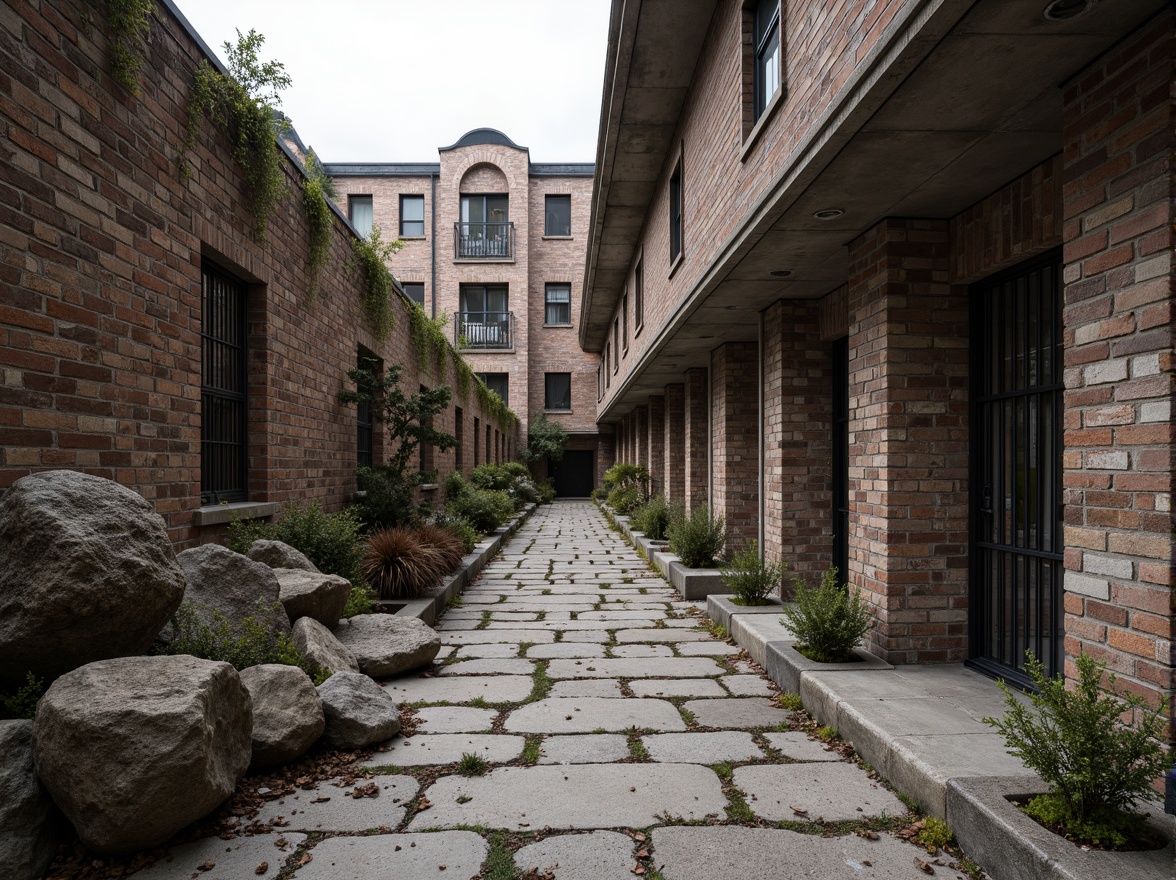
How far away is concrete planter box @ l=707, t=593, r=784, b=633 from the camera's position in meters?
5.98

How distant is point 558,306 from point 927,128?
2496 centimetres

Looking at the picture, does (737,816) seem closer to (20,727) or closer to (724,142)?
(20,727)

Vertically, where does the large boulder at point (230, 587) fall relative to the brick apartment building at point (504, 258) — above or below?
below

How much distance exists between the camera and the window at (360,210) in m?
28.3

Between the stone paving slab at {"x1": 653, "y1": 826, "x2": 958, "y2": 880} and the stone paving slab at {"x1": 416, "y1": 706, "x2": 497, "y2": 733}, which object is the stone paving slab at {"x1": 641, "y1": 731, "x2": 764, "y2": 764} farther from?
the stone paving slab at {"x1": 416, "y1": 706, "x2": 497, "y2": 733}

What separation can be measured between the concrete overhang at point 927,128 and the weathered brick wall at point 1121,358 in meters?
0.20

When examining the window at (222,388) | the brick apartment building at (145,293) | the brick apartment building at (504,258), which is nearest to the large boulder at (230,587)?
the brick apartment building at (145,293)

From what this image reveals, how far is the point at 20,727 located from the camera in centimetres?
245

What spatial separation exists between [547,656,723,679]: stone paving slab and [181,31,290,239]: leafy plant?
4023mm

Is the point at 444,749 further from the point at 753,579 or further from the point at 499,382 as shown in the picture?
the point at 499,382

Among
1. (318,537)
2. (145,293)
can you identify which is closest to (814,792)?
(318,537)

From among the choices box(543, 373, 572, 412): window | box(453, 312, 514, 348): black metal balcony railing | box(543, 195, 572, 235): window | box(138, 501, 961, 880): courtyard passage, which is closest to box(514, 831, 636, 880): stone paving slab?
box(138, 501, 961, 880): courtyard passage

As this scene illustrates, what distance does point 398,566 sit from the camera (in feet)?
21.3

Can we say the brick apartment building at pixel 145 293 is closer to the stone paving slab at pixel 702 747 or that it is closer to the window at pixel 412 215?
the stone paving slab at pixel 702 747
